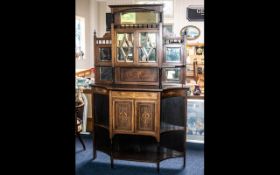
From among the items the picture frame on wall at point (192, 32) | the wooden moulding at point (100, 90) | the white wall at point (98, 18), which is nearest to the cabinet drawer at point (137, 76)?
the wooden moulding at point (100, 90)

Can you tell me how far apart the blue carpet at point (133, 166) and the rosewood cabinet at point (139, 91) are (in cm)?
13

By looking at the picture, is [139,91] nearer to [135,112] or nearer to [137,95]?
[137,95]

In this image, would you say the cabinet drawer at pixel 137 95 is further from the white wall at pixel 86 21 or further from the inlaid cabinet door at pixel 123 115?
the white wall at pixel 86 21

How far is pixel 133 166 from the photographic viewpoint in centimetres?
380

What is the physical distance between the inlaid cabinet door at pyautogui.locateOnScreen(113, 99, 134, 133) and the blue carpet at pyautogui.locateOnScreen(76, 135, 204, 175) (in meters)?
0.45

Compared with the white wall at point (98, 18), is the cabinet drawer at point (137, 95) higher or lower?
lower

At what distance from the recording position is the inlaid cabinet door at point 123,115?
3.57 metres

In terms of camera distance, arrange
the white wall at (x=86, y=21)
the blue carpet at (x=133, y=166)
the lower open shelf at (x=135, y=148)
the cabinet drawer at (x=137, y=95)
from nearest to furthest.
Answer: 1. the cabinet drawer at (x=137, y=95)
2. the blue carpet at (x=133, y=166)
3. the lower open shelf at (x=135, y=148)
4. the white wall at (x=86, y=21)

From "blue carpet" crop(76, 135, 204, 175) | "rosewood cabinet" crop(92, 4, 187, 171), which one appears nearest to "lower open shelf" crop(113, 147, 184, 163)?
"rosewood cabinet" crop(92, 4, 187, 171)

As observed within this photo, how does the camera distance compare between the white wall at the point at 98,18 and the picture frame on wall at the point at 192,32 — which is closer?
the white wall at the point at 98,18
